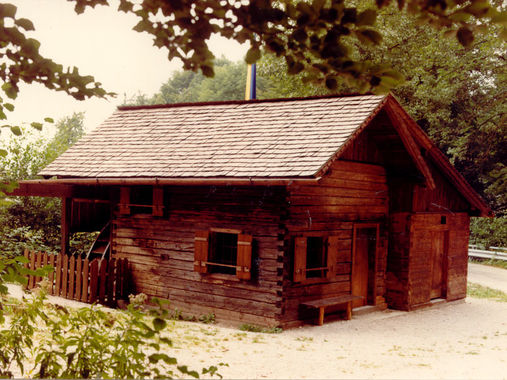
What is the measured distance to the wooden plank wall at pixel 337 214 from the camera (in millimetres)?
11609

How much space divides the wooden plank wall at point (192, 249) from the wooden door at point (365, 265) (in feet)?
10.2

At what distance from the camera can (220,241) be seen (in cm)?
1272

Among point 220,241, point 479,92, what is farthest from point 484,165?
point 220,241

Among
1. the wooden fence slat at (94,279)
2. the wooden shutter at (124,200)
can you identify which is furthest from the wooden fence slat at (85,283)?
the wooden shutter at (124,200)

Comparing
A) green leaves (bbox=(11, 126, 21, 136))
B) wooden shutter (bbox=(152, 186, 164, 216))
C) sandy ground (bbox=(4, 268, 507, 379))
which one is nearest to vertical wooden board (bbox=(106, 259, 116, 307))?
sandy ground (bbox=(4, 268, 507, 379))

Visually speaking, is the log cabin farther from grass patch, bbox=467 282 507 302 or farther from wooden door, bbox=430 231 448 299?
grass patch, bbox=467 282 507 302

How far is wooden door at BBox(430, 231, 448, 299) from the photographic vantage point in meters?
16.0

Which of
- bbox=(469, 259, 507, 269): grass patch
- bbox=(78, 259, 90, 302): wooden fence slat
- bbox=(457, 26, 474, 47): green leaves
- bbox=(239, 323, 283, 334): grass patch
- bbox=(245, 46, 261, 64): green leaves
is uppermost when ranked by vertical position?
bbox=(457, 26, 474, 47): green leaves

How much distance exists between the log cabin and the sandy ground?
816 mm

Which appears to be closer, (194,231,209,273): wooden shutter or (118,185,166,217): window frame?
(194,231,209,273): wooden shutter

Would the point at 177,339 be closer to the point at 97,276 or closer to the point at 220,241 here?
the point at 220,241

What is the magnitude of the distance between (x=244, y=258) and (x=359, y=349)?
2.94 meters

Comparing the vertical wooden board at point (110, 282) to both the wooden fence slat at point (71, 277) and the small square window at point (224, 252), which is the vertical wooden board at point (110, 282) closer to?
the wooden fence slat at point (71, 277)

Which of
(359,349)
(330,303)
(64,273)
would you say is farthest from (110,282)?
(359,349)
